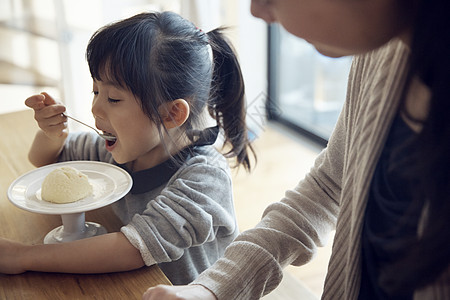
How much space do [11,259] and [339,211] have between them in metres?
0.51

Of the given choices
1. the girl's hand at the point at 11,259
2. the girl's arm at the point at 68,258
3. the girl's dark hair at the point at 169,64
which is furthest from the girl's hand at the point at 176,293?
the girl's dark hair at the point at 169,64

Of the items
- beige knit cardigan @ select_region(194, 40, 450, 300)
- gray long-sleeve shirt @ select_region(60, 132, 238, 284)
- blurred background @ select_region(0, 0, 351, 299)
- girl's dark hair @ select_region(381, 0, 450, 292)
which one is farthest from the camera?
blurred background @ select_region(0, 0, 351, 299)

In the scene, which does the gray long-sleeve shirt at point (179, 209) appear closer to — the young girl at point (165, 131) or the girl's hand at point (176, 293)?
the young girl at point (165, 131)

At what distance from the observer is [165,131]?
44.8 inches

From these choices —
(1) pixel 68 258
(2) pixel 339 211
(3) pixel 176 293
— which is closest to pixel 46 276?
(1) pixel 68 258

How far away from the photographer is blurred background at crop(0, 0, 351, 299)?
2.70m

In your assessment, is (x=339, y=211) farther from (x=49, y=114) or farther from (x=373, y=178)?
(x=49, y=114)

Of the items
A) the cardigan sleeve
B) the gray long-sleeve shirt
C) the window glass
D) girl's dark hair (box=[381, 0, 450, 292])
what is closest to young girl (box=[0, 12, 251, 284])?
the gray long-sleeve shirt

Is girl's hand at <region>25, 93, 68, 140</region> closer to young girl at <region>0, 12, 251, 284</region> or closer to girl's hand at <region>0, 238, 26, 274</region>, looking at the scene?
young girl at <region>0, 12, 251, 284</region>

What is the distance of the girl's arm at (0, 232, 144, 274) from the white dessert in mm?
79

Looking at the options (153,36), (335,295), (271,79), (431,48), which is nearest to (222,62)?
(153,36)

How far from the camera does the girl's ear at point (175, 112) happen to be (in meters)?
1.10

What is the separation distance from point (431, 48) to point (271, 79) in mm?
2980

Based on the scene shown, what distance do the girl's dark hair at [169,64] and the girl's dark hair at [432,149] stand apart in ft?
1.96
